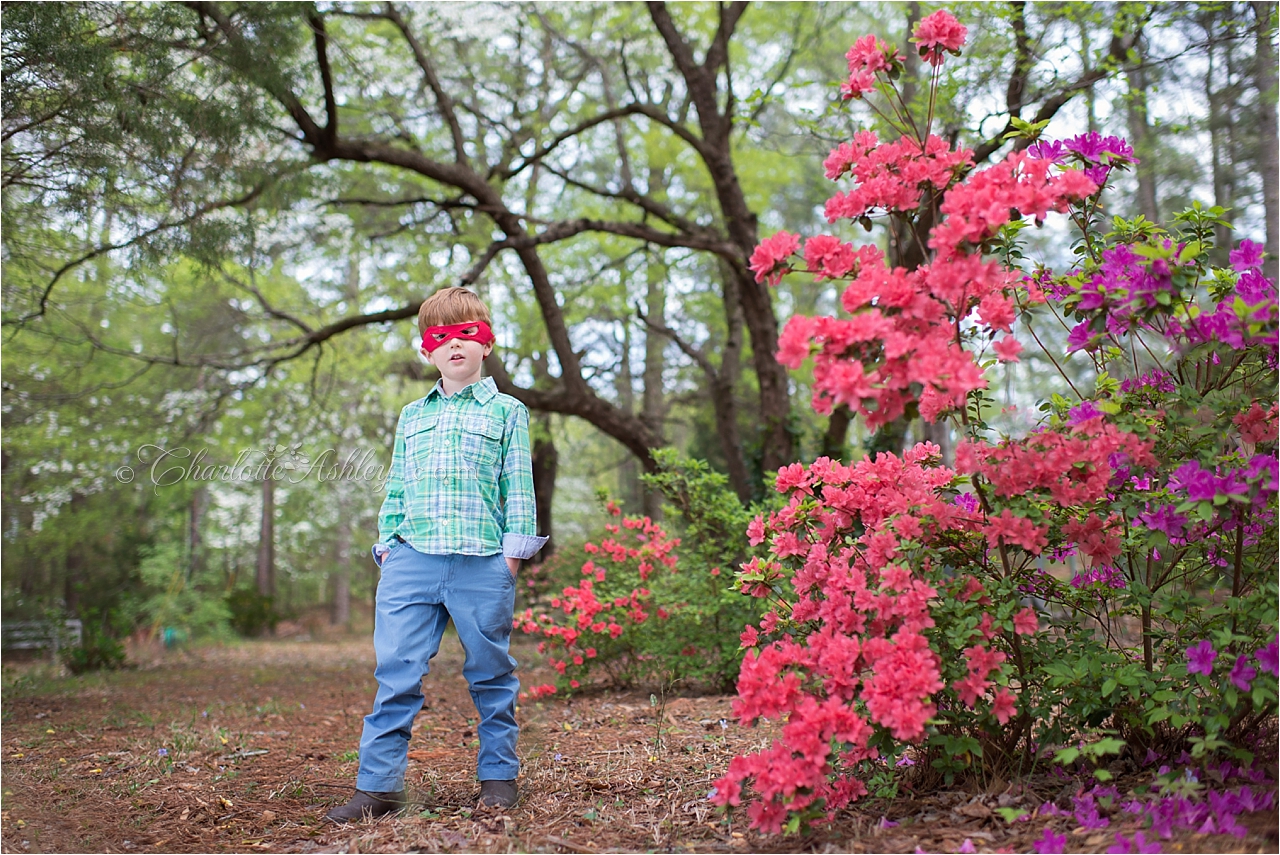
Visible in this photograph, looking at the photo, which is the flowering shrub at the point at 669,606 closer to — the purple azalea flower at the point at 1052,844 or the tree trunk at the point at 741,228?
the tree trunk at the point at 741,228

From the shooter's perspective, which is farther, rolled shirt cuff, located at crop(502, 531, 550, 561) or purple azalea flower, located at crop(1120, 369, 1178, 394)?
rolled shirt cuff, located at crop(502, 531, 550, 561)

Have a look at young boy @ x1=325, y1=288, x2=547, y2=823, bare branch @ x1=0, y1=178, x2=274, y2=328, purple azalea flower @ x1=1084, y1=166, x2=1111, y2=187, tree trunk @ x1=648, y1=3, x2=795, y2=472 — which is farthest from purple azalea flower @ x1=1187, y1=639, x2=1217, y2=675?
bare branch @ x1=0, y1=178, x2=274, y2=328

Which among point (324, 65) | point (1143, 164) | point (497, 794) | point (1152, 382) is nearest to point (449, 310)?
point (497, 794)

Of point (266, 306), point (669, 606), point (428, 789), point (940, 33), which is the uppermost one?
point (266, 306)

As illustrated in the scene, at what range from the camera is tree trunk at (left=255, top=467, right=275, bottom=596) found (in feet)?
52.0

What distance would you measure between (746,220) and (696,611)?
3.96m

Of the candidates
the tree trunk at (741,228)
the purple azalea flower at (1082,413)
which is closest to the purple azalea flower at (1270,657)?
the purple azalea flower at (1082,413)

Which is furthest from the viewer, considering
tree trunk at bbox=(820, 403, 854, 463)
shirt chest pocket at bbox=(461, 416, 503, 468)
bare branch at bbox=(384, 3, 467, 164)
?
bare branch at bbox=(384, 3, 467, 164)

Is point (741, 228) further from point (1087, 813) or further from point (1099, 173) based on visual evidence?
point (1087, 813)

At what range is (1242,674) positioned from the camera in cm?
202

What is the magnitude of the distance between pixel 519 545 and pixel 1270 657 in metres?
2.01

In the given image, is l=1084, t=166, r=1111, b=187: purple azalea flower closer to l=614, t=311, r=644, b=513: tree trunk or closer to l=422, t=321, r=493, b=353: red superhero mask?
l=422, t=321, r=493, b=353: red superhero mask

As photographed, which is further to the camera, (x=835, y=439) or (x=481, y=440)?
(x=835, y=439)

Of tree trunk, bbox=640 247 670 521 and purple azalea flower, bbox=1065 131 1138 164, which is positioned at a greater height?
tree trunk, bbox=640 247 670 521
